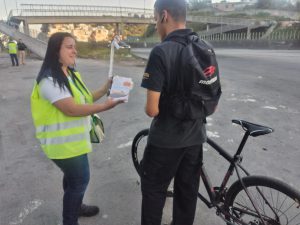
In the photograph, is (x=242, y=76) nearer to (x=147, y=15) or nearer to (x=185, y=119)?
(x=185, y=119)

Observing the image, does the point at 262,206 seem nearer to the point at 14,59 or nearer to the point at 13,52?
the point at 13,52

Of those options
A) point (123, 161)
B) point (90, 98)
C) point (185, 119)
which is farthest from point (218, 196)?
point (123, 161)

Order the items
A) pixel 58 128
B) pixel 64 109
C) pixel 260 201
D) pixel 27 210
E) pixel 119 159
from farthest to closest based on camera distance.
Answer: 1. pixel 119 159
2. pixel 27 210
3. pixel 260 201
4. pixel 58 128
5. pixel 64 109

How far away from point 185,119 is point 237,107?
18.9 feet

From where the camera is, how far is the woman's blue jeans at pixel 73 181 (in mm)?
2785

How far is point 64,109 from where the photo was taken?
2.57 metres

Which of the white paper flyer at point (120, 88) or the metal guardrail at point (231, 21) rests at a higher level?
the white paper flyer at point (120, 88)

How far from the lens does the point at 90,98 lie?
2.99m

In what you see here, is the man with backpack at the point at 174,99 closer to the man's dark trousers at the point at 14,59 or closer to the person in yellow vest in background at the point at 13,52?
the person in yellow vest in background at the point at 13,52

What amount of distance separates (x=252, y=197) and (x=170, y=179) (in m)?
0.72

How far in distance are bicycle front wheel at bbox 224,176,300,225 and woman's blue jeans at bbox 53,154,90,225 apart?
1.35 meters

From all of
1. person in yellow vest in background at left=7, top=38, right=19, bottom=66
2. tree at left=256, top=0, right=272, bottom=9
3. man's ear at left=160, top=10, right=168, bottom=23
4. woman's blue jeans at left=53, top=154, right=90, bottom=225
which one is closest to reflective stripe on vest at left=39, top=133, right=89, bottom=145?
woman's blue jeans at left=53, top=154, right=90, bottom=225

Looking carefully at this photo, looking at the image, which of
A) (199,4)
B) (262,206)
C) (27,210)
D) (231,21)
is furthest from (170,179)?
(199,4)

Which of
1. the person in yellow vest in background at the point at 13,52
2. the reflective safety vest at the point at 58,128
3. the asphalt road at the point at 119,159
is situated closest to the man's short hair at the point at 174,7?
the reflective safety vest at the point at 58,128
